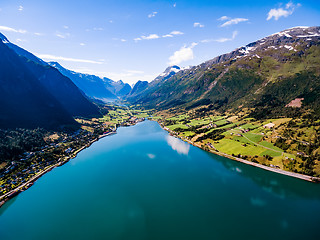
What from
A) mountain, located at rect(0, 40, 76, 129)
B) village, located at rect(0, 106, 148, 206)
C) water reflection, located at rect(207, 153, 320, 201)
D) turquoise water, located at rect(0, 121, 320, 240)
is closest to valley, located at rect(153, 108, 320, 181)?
water reflection, located at rect(207, 153, 320, 201)

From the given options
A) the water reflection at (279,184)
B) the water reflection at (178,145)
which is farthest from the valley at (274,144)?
the water reflection at (178,145)

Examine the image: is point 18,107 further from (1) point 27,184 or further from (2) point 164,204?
(2) point 164,204

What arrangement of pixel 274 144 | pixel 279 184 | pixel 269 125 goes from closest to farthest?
pixel 279 184 → pixel 274 144 → pixel 269 125

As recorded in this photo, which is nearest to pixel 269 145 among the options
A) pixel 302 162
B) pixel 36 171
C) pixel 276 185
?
pixel 302 162

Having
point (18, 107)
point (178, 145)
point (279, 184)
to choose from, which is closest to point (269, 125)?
point (279, 184)

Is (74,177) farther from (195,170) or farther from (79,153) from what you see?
(195,170)

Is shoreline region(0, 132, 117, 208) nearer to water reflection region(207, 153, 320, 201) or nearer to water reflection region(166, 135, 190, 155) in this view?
water reflection region(166, 135, 190, 155)
